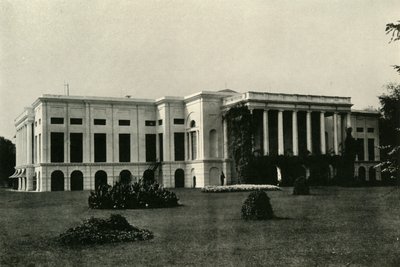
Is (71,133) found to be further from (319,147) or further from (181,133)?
(319,147)

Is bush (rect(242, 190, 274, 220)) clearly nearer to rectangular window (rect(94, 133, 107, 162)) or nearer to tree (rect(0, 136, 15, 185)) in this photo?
rectangular window (rect(94, 133, 107, 162))

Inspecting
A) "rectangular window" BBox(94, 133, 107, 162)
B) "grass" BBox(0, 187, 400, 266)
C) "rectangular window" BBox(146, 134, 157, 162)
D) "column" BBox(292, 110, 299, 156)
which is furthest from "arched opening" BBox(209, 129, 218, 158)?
"grass" BBox(0, 187, 400, 266)

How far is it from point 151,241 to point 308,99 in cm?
4815

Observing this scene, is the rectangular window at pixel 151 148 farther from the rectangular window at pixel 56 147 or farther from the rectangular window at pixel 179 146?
the rectangular window at pixel 56 147

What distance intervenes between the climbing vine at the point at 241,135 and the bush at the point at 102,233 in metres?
39.4

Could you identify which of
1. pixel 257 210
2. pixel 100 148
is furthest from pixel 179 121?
pixel 257 210

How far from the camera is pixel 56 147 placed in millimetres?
59906

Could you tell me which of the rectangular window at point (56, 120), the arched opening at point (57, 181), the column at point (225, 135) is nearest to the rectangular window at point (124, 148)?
the rectangular window at point (56, 120)

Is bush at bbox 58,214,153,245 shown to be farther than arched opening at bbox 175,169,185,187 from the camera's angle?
No

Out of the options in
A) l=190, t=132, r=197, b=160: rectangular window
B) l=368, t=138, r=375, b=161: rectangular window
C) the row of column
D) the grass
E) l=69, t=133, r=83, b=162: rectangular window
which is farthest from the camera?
l=368, t=138, r=375, b=161: rectangular window

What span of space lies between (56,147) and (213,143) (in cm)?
1782

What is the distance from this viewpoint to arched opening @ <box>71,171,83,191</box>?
60.3 metres

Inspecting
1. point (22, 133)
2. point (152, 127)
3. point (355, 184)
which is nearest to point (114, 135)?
point (152, 127)

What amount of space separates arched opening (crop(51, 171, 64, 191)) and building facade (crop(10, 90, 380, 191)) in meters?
0.11
